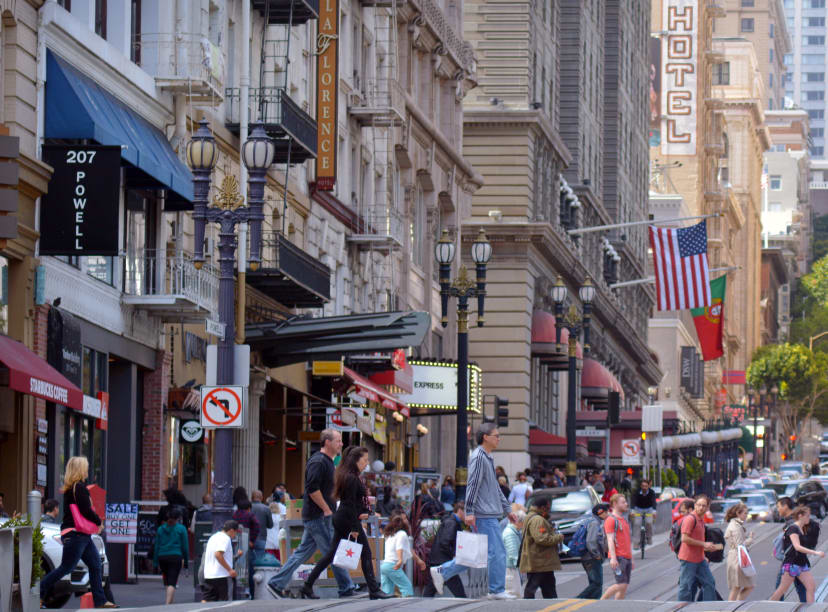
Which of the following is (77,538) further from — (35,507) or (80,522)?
(35,507)

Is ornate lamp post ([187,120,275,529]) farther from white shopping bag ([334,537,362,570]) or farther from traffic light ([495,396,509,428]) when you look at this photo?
traffic light ([495,396,509,428])

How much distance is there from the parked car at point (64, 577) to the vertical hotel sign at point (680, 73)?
10965cm

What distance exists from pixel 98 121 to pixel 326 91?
1540 centimetres

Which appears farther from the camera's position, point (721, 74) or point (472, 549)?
point (721, 74)

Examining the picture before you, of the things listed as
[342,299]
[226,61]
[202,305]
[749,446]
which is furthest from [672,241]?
[749,446]

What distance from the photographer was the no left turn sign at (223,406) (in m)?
23.4

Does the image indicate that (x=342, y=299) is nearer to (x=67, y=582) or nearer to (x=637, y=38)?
(x=67, y=582)

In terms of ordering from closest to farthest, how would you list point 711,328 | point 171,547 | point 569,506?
1. point 171,547
2. point 569,506
3. point 711,328

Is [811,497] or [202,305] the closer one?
[202,305]

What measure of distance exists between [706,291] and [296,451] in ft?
53.6

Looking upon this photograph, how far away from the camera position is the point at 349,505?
20.4 meters

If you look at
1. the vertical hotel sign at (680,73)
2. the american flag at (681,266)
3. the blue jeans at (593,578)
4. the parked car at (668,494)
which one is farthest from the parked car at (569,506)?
the vertical hotel sign at (680,73)

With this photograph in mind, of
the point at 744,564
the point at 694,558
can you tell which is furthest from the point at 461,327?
the point at 744,564

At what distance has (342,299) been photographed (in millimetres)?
47719
